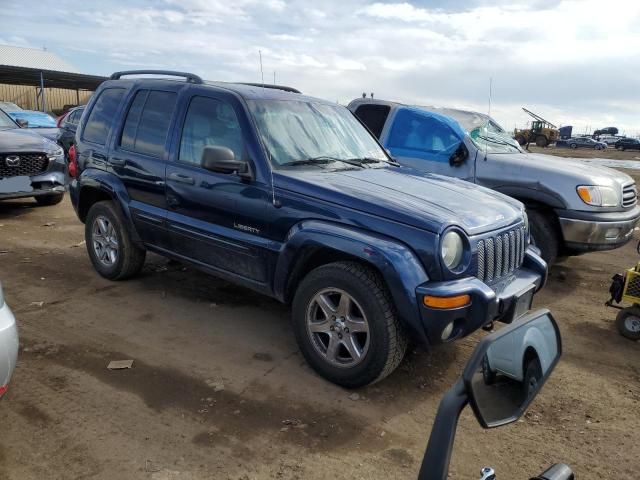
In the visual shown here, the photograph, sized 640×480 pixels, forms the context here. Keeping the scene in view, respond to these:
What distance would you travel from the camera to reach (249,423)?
9.78 feet

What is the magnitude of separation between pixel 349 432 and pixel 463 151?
4319mm

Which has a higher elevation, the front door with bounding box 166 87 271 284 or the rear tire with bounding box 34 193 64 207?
the front door with bounding box 166 87 271 284

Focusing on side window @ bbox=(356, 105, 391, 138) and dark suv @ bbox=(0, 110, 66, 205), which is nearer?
A: side window @ bbox=(356, 105, 391, 138)

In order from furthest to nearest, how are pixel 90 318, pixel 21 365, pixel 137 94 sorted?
pixel 137 94
pixel 90 318
pixel 21 365

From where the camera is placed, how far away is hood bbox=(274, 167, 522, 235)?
3.15 metres

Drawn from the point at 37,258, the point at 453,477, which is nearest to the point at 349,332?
the point at 453,477

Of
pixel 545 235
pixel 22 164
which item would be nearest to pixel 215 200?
pixel 545 235

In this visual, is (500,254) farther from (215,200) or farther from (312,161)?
(215,200)

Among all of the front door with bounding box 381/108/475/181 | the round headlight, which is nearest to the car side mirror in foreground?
the round headlight

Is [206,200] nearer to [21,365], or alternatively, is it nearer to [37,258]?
[21,365]

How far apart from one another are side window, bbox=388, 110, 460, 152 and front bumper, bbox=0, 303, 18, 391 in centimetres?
523

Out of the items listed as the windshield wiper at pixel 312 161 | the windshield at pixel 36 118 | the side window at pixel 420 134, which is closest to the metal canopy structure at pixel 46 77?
the windshield at pixel 36 118

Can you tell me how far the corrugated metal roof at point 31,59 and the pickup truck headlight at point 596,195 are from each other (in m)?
50.3

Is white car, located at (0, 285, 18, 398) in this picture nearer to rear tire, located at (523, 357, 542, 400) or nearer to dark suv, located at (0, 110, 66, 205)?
rear tire, located at (523, 357, 542, 400)
